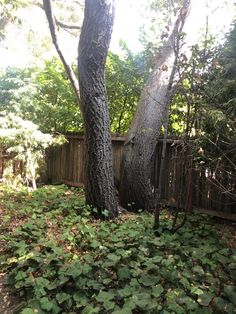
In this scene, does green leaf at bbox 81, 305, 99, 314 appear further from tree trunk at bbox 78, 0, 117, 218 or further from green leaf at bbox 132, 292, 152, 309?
tree trunk at bbox 78, 0, 117, 218

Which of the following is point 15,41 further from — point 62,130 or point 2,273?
point 2,273

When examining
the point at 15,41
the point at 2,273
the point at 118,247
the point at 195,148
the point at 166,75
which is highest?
the point at 15,41

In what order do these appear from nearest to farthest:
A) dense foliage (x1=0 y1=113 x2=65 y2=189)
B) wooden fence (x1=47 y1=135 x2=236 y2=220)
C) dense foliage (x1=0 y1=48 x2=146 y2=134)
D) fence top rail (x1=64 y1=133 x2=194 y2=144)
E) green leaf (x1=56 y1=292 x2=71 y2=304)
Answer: green leaf (x1=56 y1=292 x2=71 y2=304), wooden fence (x1=47 y1=135 x2=236 y2=220), fence top rail (x1=64 y1=133 x2=194 y2=144), dense foliage (x1=0 y1=113 x2=65 y2=189), dense foliage (x1=0 y1=48 x2=146 y2=134)

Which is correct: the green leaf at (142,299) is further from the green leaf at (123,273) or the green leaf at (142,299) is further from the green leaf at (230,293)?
the green leaf at (230,293)

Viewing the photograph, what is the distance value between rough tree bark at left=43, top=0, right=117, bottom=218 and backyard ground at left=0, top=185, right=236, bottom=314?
41 centimetres

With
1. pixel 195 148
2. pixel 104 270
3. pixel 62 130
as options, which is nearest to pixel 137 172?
pixel 195 148

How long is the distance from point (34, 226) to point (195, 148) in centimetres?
239

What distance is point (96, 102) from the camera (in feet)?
17.3

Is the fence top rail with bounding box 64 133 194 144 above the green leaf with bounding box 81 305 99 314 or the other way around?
above

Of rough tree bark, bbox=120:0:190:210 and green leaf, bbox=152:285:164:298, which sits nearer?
green leaf, bbox=152:285:164:298

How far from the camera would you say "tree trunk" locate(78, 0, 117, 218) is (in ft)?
17.0

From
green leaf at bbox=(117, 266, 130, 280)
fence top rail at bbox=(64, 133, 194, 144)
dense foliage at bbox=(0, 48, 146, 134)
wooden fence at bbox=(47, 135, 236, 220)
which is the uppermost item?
dense foliage at bbox=(0, 48, 146, 134)

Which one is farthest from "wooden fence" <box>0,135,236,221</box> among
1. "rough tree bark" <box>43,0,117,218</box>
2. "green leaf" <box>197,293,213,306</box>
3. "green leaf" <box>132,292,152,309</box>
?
"green leaf" <box>132,292,152,309</box>

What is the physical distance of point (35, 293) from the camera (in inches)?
123
